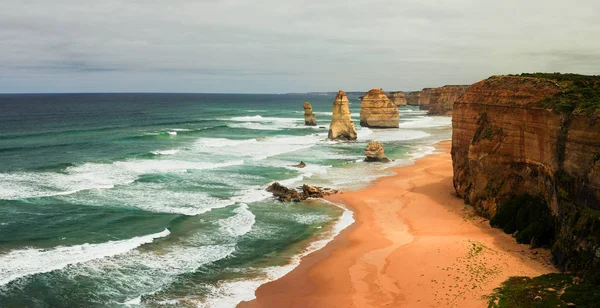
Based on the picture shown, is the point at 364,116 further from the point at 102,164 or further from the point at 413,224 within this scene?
the point at 413,224

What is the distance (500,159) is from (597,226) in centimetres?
889

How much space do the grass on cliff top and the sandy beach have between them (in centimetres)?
625

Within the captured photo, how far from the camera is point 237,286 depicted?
795 inches

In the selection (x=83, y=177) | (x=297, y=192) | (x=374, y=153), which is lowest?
(x=297, y=192)

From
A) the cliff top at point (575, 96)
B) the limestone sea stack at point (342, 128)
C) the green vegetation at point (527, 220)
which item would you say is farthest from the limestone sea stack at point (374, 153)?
the cliff top at point (575, 96)

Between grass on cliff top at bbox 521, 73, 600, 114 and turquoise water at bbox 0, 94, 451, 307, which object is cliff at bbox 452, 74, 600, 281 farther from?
turquoise water at bbox 0, 94, 451, 307

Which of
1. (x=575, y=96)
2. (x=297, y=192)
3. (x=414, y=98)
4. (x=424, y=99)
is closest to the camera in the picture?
(x=575, y=96)

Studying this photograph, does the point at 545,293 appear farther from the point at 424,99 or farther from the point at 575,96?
the point at 424,99

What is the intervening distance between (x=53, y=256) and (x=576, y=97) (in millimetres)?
24615

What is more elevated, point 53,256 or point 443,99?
point 443,99

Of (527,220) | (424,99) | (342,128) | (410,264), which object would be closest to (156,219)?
(410,264)

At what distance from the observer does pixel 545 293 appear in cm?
1655

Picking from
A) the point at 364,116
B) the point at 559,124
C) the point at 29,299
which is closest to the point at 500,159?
the point at 559,124

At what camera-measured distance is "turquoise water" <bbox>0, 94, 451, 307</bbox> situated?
20.0 meters
